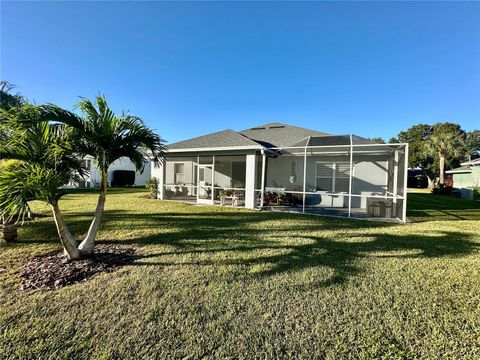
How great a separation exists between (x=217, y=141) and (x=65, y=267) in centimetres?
1050

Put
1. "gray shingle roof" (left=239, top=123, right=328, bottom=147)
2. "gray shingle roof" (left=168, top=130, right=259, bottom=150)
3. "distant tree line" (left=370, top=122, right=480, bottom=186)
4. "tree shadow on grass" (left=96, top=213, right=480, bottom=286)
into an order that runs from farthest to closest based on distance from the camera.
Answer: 1. "distant tree line" (left=370, top=122, right=480, bottom=186)
2. "gray shingle roof" (left=239, top=123, right=328, bottom=147)
3. "gray shingle roof" (left=168, top=130, right=259, bottom=150)
4. "tree shadow on grass" (left=96, top=213, right=480, bottom=286)

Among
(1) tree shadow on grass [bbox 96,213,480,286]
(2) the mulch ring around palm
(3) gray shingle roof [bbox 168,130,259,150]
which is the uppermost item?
(3) gray shingle roof [bbox 168,130,259,150]

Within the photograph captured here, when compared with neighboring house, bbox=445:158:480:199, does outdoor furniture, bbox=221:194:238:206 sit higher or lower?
lower

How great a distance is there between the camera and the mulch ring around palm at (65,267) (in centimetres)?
402

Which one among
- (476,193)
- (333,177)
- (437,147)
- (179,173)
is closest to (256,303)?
(333,177)

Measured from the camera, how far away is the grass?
257 centimetres

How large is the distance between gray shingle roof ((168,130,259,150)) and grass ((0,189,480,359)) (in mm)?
7529

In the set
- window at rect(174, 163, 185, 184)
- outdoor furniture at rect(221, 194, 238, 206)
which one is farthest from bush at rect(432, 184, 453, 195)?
window at rect(174, 163, 185, 184)

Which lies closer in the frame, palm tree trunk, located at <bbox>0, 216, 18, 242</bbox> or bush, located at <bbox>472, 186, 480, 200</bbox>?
palm tree trunk, located at <bbox>0, 216, 18, 242</bbox>

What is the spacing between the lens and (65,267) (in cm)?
451

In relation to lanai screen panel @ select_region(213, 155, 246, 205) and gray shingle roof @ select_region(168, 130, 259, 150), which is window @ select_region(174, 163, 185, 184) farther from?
gray shingle roof @ select_region(168, 130, 259, 150)

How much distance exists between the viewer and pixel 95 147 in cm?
486

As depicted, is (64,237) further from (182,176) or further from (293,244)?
(182,176)

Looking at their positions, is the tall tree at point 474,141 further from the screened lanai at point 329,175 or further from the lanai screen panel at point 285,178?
the lanai screen panel at point 285,178
